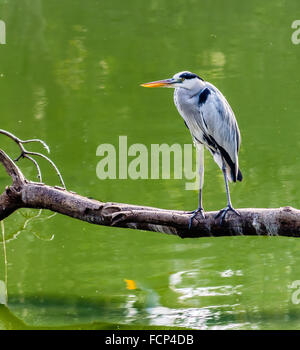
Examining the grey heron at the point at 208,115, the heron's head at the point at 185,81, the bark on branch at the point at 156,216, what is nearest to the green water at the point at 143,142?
the bark on branch at the point at 156,216

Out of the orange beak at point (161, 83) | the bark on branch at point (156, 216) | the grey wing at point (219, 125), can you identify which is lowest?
the bark on branch at point (156, 216)

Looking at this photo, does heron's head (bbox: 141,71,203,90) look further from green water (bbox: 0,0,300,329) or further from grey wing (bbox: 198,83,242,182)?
green water (bbox: 0,0,300,329)

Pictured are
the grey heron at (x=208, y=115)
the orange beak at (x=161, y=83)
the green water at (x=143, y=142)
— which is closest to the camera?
the orange beak at (x=161, y=83)

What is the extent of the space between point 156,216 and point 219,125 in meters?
0.84

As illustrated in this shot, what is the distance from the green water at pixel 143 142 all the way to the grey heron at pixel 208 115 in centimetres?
111

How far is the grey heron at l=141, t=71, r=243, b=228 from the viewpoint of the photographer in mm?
5664

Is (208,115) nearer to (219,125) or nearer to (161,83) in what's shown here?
(219,125)

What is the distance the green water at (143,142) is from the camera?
6382 millimetres

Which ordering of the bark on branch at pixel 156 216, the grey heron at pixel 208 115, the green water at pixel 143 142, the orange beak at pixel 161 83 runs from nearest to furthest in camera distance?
1. the bark on branch at pixel 156 216
2. the orange beak at pixel 161 83
3. the grey heron at pixel 208 115
4. the green water at pixel 143 142

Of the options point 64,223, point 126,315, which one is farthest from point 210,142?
point 64,223

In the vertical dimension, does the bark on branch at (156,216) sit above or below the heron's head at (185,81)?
below

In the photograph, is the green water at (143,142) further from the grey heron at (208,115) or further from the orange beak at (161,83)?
the orange beak at (161,83)

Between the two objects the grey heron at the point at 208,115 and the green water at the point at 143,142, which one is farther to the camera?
the green water at the point at 143,142

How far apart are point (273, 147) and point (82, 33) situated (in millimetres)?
7887
